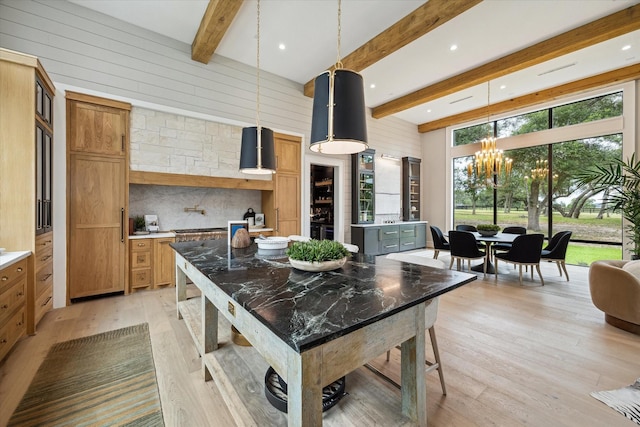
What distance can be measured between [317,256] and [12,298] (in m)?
2.79

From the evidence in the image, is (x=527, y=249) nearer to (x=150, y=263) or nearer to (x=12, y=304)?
(x=150, y=263)

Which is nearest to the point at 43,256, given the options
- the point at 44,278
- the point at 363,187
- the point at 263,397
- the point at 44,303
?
the point at 44,278

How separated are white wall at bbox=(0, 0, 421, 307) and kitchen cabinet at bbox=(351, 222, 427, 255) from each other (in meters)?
2.92

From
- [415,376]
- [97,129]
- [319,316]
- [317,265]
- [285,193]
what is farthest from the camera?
[285,193]

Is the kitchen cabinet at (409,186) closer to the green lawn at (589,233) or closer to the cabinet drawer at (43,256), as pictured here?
the green lawn at (589,233)

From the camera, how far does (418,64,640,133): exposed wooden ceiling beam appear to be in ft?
16.9

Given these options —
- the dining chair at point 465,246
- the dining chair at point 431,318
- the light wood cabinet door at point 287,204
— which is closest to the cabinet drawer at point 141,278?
the light wood cabinet door at point 287,204

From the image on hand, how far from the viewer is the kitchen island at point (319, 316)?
3.10 ft

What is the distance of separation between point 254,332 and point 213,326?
3.05 feet

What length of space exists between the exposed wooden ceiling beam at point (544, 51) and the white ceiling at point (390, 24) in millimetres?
99

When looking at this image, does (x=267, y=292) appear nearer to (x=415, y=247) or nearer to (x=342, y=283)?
(x=342, y=283)

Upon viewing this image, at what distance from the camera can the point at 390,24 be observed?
3943 millimetres

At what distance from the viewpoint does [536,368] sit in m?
2.22

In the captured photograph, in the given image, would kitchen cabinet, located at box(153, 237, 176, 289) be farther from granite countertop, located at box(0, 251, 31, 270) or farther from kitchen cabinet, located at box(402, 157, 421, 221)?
kitchen cabinet, located at box(402, 157, 421, 221)
